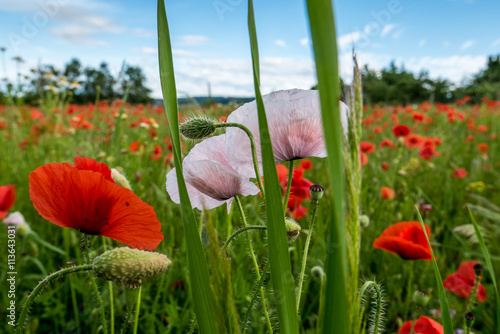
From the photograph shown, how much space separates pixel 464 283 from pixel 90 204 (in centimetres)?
127

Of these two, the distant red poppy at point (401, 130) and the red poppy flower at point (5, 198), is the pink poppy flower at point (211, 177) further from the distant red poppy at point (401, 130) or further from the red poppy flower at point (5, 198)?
the distant red poppy at point (401, 130)

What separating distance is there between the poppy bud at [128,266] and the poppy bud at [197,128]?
6.4 inches

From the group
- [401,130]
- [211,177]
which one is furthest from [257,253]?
[401,130]

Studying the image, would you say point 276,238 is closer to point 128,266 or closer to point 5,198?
point 128,266

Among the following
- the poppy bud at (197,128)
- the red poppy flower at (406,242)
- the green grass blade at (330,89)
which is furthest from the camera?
the red poppy flower at (406,242)

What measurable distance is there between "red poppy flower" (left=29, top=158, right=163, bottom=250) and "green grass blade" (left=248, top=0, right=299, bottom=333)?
234mm

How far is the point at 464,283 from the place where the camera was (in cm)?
126

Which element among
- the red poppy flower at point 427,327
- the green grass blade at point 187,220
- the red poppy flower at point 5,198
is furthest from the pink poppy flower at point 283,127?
the red poppy flower at point 5,198

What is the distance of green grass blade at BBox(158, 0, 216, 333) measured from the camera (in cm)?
36

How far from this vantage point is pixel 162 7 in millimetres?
387

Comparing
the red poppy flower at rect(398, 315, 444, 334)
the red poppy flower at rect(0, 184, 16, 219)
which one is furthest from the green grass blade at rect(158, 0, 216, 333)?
the red poppy flower at rect(0, 184, 16, 219)

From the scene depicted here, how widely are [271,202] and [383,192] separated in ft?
6.28

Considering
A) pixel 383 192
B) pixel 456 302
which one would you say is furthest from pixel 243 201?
pixel 456 302

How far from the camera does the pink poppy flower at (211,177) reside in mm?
531
